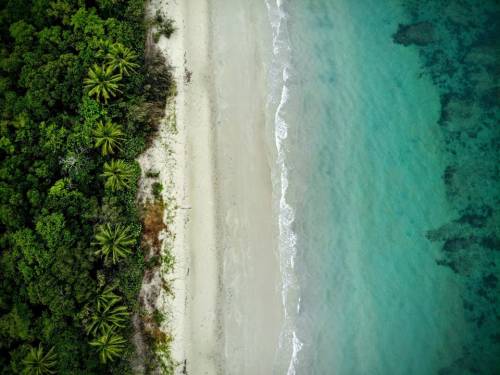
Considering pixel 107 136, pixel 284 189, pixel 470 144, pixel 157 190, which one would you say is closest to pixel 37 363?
pixel 157 190

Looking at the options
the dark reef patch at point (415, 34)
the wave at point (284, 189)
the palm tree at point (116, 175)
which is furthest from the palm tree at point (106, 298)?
the dark reef patch at point (415, 34)

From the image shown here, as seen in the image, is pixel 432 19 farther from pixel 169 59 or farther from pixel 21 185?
pixel 21 185

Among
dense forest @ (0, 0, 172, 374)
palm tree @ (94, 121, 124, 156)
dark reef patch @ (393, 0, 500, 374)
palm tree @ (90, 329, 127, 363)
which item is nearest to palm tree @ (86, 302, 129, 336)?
dense forest @ (0, 0, 172, 374)

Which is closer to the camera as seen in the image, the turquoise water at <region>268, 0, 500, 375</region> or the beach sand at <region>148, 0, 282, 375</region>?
the beach sand at <region>148, 0, 282, 375</region>

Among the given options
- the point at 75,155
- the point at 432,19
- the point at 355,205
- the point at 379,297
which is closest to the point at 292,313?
the point at 379,297

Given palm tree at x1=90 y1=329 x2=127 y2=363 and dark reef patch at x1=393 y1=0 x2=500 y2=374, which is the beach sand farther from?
dark reef patch at x1=393 y1=0 x2=500 y2=374

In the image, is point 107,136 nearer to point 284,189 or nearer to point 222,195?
point 222,195

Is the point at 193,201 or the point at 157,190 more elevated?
the point at 157,190
